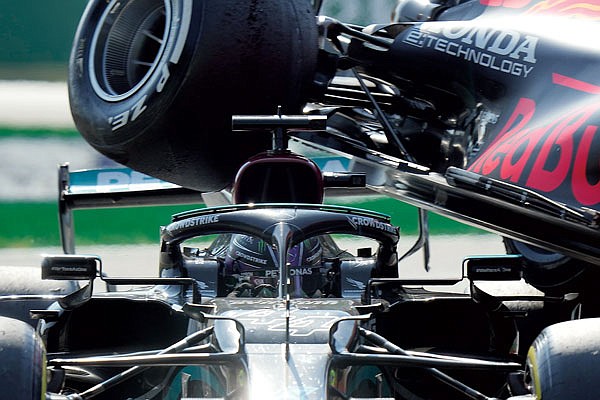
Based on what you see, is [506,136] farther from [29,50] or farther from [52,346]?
[29,50]

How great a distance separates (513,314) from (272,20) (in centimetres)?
217

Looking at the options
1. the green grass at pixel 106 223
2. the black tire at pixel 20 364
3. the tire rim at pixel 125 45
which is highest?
the tire rim at pixel 125 45

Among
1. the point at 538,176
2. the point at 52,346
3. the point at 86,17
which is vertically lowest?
the point at 52,346

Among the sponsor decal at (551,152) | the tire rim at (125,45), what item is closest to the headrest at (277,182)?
the sponsor decal at (551,152)

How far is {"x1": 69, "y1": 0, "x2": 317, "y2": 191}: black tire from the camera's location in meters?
5.42

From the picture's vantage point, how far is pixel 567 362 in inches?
113

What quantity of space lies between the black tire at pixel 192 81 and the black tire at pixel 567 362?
9.12 feet

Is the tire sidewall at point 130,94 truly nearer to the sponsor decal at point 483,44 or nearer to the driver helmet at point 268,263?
the driver helmet at point 268,263

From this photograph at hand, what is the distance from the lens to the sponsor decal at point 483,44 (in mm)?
5340

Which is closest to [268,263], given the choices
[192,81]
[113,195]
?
[192,81]

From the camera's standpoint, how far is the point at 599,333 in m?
2.92

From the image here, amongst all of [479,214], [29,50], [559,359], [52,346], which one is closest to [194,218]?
[52,346]

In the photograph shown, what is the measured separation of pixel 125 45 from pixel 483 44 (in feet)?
6.44

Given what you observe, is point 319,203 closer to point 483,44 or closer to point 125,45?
point 483,44
